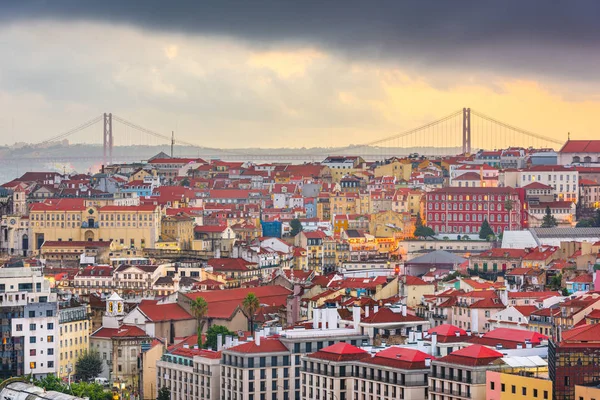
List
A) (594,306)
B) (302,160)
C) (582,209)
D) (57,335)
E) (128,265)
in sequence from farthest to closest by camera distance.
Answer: (302,160) < (582,209) < (128,265) < (57,335) < (594,306)

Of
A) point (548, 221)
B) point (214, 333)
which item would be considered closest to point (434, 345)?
point (214, 333)

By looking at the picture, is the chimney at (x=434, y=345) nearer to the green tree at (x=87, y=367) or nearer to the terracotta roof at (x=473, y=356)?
the terracotta roof at (x=473, y=356)

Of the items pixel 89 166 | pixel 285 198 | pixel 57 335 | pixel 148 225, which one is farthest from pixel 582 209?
pixel 89 166

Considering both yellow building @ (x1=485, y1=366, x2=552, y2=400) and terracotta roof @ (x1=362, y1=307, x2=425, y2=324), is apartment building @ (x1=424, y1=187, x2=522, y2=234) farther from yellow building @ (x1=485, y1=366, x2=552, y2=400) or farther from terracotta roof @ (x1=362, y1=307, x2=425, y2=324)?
yellow building @ (x1=485, y1=366, x2=552, y2=400)

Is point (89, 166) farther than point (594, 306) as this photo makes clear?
Yes

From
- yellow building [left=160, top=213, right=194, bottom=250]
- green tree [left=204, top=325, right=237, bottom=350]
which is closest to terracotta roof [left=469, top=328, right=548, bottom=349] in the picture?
green tree [left=204, top=325, right=237, bottom=350]

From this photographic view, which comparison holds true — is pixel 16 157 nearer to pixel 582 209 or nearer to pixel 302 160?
pixel 302 160
